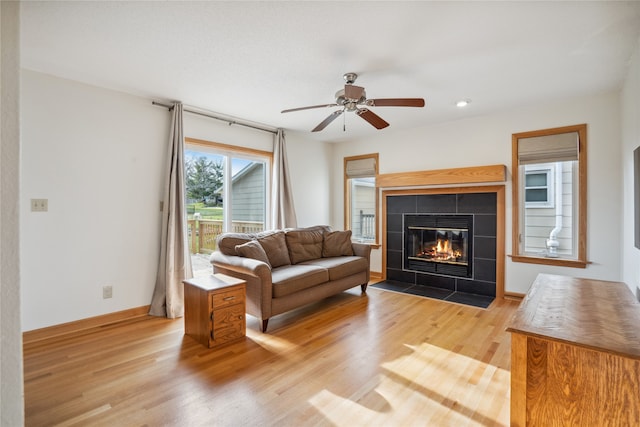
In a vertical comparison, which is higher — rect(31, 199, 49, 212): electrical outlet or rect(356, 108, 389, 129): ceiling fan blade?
rect(356, 108, 389, 129): ceiling fan blade

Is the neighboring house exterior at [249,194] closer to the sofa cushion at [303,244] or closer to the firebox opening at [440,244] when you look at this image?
the sofa cushion at [303,244]

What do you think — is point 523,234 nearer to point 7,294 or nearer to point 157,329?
point 157,329

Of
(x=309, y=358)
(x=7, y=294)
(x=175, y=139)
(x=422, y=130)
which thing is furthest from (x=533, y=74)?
(x=7, y=294)

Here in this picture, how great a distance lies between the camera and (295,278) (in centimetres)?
335

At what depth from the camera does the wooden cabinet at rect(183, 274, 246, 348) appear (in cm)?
272

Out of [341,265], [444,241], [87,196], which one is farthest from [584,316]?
[87,196]

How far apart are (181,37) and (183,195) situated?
72.9 inches

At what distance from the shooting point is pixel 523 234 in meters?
4.12

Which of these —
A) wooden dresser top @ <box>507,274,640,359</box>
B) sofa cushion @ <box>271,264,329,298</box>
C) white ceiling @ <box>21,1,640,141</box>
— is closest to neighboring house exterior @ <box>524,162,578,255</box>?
white ceiling @ <box>21,1,640,141</box>

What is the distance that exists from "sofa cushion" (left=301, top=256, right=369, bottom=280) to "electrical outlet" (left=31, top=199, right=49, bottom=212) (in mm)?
2716

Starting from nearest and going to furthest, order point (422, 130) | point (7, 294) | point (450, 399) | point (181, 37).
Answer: point (7, 294), point (450, 399), point (181, 37), point (422, 130)

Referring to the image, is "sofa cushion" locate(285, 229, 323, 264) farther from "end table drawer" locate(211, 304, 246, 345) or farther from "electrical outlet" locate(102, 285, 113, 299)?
"electrical outlet" locate(102, 285, 113, 299)

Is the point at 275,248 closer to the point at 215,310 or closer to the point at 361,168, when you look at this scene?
the point at 215,310

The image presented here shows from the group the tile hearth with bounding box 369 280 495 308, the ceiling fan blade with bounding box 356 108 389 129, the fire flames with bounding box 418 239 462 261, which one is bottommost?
the tile hearth with bounding box 369 280 495 308
